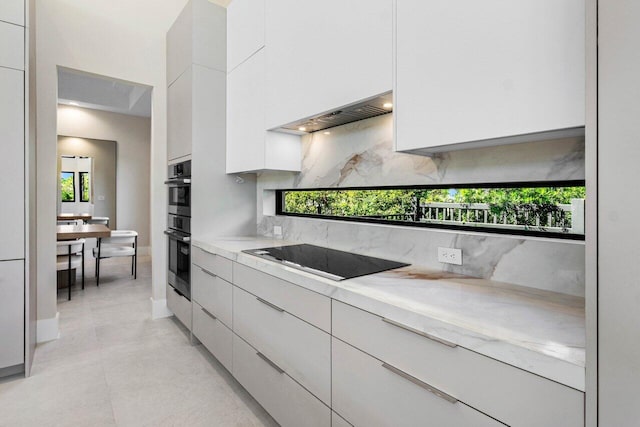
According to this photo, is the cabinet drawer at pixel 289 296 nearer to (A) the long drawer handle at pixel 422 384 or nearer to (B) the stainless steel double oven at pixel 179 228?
(A) the long drawer handle at pixel 422 384

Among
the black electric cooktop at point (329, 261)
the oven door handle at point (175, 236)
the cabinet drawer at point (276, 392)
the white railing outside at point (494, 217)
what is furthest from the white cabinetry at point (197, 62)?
the white railing outside at point (494, 217)

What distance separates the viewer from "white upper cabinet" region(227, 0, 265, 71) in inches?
90.4

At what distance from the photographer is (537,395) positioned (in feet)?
2.40

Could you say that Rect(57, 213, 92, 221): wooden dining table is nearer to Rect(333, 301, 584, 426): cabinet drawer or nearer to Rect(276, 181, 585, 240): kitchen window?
Rect(276, 181, 585, 240): kitchen window

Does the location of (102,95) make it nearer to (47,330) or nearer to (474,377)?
(47,330)

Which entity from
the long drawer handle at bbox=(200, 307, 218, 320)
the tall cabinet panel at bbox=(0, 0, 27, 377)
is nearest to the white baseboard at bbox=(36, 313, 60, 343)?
the tall cabinet panel at bbox=(0, 0, 27, 377)

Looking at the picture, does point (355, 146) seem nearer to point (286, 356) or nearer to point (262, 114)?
point (262, 114)

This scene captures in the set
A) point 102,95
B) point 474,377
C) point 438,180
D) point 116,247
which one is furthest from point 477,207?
point 102,95

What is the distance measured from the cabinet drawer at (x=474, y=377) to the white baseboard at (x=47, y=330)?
2.90 meters

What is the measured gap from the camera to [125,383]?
214cm

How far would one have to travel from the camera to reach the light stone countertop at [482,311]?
2.41 ft

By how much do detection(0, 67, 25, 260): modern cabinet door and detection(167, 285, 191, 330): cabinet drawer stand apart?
44.8 inches

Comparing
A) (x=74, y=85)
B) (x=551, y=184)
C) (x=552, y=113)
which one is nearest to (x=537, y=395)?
(x=552, y=113)

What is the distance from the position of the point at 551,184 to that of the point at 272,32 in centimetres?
180
